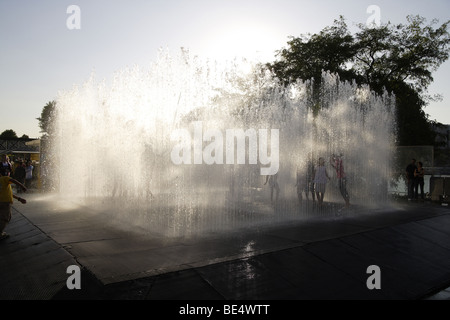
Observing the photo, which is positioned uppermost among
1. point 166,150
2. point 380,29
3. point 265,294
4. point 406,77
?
point 380,29

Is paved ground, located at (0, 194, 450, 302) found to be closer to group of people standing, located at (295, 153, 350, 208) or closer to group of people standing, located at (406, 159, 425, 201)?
group of people standing, located at (295, 153, 350, 208)

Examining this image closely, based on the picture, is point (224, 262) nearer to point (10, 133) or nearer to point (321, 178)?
point (321, 178)

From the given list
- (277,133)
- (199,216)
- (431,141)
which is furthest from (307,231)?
(431,141)

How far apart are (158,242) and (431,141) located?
69.8ft

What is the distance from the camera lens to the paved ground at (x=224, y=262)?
3.66 meters

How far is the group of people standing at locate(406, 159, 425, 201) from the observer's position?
1284cm

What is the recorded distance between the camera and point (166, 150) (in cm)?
1164

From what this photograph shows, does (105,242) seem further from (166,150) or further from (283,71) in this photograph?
(283,71)

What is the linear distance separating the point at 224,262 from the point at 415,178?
11709mm

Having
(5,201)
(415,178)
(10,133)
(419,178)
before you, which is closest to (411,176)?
(415,178)

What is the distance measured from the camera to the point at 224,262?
4375 mm

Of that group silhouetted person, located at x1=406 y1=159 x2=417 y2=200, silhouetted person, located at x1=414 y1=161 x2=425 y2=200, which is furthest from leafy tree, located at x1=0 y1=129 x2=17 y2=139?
silhouetted person, located at x1=414 y1=161 x2=425 y2=200

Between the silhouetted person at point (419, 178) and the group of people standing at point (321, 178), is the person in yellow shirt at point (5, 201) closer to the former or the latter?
the group of people standing at point (321, 178)
